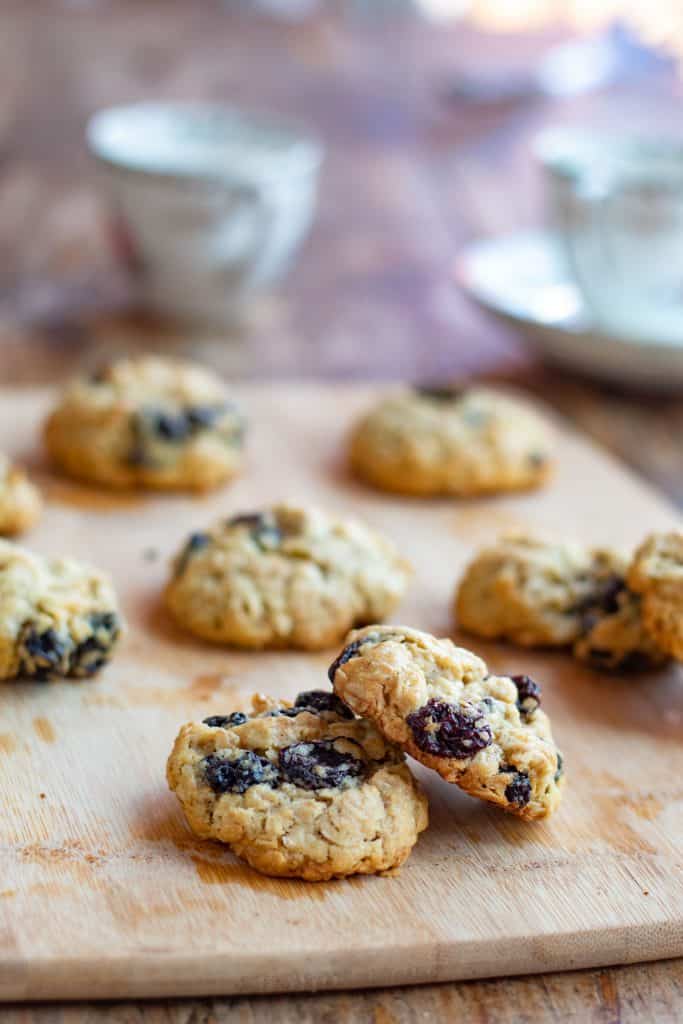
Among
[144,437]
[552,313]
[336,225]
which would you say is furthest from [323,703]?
[336,225]

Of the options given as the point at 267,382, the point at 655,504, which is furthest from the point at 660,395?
the point at 267,382

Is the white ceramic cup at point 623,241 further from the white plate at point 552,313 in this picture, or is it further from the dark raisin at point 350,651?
the dark raisin at point 350,651

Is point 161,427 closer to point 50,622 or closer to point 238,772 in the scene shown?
point 50,622

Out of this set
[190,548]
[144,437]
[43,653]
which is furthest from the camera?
[144,437]

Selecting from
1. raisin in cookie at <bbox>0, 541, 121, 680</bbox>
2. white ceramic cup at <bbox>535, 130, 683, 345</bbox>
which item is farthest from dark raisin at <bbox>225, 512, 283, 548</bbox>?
white ceramic cup at <bbox>535, 130, 683, 345</bbox>

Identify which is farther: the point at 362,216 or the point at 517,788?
the point at 362,216

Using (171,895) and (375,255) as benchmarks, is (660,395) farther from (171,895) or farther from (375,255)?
(171,895)
